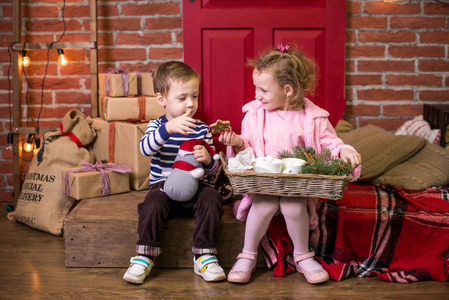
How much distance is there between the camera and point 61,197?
2.79 metres

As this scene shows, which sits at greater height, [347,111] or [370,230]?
[347,111]

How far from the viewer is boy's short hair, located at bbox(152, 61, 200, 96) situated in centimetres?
224

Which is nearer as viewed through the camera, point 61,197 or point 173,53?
point 61,197

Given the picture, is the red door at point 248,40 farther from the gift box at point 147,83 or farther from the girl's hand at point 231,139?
the girl's hand at point 231,139

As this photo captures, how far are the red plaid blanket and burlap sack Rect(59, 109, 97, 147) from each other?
1.24 m

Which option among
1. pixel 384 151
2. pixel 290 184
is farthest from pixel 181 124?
pixel 384 151

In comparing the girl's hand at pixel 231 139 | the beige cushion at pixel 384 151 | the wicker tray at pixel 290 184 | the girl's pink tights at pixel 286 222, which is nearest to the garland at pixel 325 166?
A: the wicker tray at pixel 290 184

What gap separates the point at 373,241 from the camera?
7.34ft

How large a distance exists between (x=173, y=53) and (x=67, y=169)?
3.21 ft

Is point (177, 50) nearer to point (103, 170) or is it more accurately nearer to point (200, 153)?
point (103, 170)

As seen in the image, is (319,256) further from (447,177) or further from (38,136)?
(38,136)

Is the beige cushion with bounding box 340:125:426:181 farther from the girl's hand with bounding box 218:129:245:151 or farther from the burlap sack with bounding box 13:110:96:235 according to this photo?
the burlap sack with bounding box 13:110:96:235

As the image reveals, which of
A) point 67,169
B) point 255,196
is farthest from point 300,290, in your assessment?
point 67,169

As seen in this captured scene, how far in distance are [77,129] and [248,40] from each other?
114 cm
